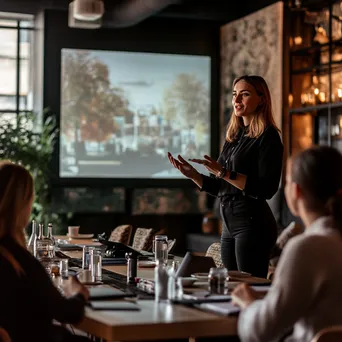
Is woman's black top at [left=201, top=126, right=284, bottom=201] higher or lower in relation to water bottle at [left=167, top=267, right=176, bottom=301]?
higher

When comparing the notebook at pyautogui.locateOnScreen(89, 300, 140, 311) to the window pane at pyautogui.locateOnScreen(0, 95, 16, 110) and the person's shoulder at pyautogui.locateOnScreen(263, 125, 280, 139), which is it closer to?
the person's shoulder at pyautogui.locateOnScreen(263, 125, 280, 139)

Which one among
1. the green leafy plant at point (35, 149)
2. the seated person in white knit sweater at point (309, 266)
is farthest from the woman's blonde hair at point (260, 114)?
the green leafy plant at point (35, 149)

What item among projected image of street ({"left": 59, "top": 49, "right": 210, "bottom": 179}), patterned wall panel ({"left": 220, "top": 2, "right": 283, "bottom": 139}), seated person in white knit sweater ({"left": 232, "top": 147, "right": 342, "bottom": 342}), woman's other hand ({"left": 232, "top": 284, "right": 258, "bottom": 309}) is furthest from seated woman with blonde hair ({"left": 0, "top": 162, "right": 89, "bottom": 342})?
projected image of street ({"left": 59, "top": 49, "right": 210, "bottom": 179})

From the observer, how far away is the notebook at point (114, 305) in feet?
8.85

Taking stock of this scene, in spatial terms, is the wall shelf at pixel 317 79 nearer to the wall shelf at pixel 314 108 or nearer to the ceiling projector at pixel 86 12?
the wall shelf at pixel 314 108

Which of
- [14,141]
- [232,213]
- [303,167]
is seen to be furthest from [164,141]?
[303,167]

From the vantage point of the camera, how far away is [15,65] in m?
10.5

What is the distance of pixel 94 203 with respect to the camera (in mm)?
10289

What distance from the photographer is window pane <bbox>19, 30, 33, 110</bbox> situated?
416 inches

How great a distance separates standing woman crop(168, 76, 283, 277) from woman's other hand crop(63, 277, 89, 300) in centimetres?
141

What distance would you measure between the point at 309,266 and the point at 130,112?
8.47m

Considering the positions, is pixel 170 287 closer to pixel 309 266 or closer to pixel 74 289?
pixel 74 289

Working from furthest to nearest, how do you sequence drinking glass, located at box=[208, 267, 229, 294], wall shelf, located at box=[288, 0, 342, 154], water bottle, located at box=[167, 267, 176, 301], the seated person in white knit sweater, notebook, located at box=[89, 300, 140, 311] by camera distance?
wall shelf, located at box=[288, 0, 342, 154] < drinking glass, located at box=[208, 267, 229, 294] < water bottle, located at box=[167, 267, 176, 301] < notebook, located at box=[89, 300, 140, 311] < the seated person in white knit sweater

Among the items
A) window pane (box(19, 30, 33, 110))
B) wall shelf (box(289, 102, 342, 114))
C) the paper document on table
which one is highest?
window pane (box(19, 30, 33, 110))
